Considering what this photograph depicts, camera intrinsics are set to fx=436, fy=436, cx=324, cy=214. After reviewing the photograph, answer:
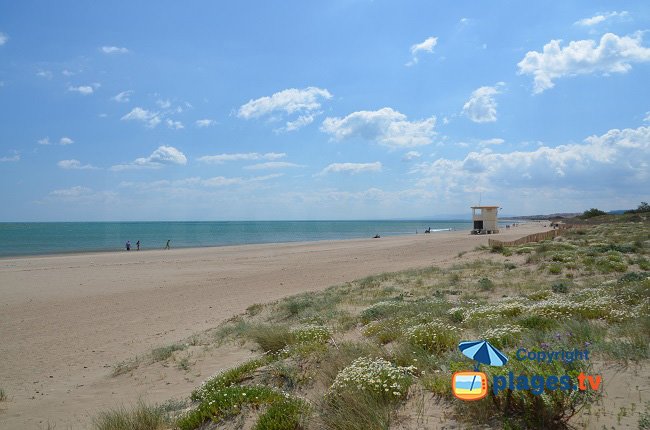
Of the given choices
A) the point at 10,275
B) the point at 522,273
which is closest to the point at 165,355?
the point at 522,273

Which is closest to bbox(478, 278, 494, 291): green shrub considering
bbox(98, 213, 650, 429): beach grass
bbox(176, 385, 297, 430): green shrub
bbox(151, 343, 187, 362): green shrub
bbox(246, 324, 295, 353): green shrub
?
bbox(98, 213, 650, 429): beach grass

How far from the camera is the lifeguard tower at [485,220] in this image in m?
52.9

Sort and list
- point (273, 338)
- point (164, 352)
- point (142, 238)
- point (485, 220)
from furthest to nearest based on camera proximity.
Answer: point (142, 238) → point (485, 220) → point (164, 352) → point (273, 338)

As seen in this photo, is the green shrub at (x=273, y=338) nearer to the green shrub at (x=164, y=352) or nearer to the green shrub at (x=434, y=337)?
the green shrub at (x=164, y=352)

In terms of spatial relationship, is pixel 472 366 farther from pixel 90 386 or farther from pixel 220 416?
pixel 90 386

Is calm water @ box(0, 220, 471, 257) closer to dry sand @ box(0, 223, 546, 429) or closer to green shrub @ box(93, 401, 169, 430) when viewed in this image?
dry sand @ box(0, 223, 546, 429)

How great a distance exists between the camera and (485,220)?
5431 centimetres

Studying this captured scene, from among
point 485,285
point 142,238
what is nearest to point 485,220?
point 485,285

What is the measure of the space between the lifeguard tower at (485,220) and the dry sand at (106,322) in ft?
98.3

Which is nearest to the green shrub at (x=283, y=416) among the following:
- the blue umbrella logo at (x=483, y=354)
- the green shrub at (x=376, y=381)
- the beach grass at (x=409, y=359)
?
the beach grass at (x=409, y=359)

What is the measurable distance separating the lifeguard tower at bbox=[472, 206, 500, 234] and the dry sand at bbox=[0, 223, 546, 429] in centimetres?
2997

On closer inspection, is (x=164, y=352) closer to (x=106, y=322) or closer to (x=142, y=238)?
(x=106, y=322)

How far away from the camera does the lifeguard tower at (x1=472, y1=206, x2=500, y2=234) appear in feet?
174

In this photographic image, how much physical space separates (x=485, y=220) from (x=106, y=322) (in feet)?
160
